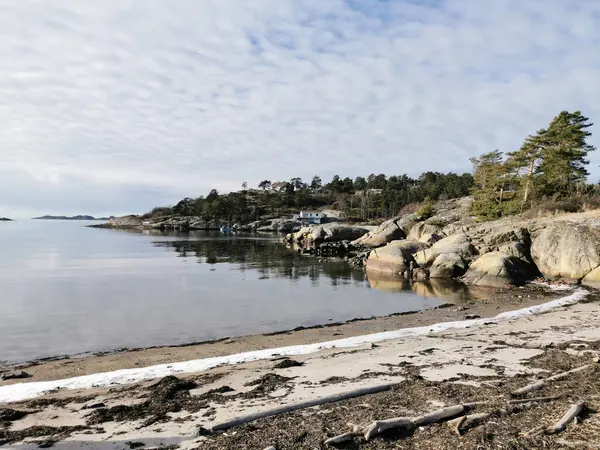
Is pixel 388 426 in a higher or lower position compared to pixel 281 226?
lower

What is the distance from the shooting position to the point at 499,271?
2339 centimetres

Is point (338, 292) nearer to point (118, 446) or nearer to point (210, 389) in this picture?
point (210, 389)

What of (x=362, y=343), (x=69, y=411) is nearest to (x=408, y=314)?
(x=362, y=343)

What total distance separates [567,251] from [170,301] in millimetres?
20385

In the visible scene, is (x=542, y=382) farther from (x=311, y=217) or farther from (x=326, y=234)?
(x=311, y=217)

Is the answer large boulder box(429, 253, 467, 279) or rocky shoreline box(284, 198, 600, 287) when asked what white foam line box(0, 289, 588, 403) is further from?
large boulder box(429, 253, 467, 279)

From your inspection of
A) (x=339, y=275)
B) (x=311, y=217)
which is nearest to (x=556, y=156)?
(x=339, y=275)

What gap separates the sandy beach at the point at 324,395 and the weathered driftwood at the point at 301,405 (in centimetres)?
10

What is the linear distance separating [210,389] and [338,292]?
15.9 m

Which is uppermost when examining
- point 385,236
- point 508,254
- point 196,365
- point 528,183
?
point 528,183

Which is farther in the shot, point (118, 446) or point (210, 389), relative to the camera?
point (210, 389)

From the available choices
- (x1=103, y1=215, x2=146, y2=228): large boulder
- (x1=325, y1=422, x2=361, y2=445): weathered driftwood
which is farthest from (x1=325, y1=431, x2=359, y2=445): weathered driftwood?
(x1=103, y1=215, x2=146, y2=228): large boulder

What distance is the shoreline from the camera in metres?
10.8

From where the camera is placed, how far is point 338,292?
2309 cm
